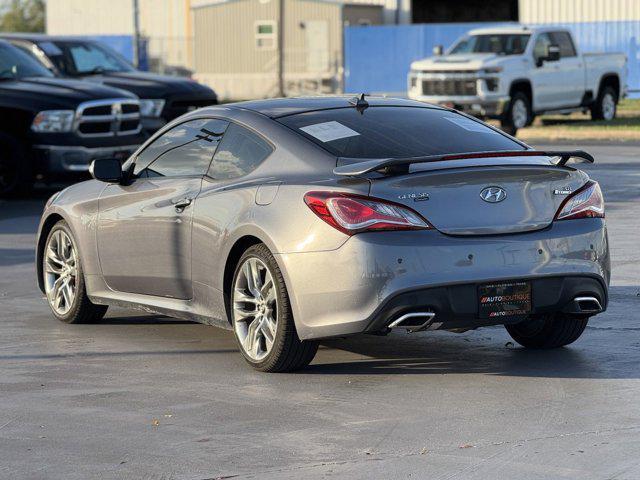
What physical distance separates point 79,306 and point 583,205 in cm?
365

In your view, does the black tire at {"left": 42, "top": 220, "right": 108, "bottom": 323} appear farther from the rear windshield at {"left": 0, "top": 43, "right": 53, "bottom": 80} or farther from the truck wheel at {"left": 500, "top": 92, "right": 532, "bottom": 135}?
the truck wheel at {"left": 500, "top": 92, "right": 532, "bottom": 135}

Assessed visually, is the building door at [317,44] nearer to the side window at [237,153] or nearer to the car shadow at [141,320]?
the car shadow at [141,320]

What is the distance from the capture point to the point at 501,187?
24.3 ft

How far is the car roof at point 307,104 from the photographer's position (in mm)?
8406

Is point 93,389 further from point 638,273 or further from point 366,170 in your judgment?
point 638,273

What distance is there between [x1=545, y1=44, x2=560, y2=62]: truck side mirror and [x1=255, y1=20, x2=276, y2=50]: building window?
26497 mm

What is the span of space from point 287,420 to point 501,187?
5.62 ft

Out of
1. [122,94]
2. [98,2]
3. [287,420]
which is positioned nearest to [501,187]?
[287,420]

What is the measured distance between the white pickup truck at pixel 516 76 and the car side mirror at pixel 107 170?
1964 centimetres

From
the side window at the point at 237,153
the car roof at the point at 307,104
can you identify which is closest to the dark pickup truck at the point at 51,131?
the car roof at the point at 307,104

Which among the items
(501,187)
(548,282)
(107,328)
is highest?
(501,187)

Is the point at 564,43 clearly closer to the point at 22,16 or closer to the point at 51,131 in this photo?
the point at 51,131

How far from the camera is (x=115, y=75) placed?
78.0ft

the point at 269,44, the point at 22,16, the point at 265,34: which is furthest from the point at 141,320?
the point at 22,16
